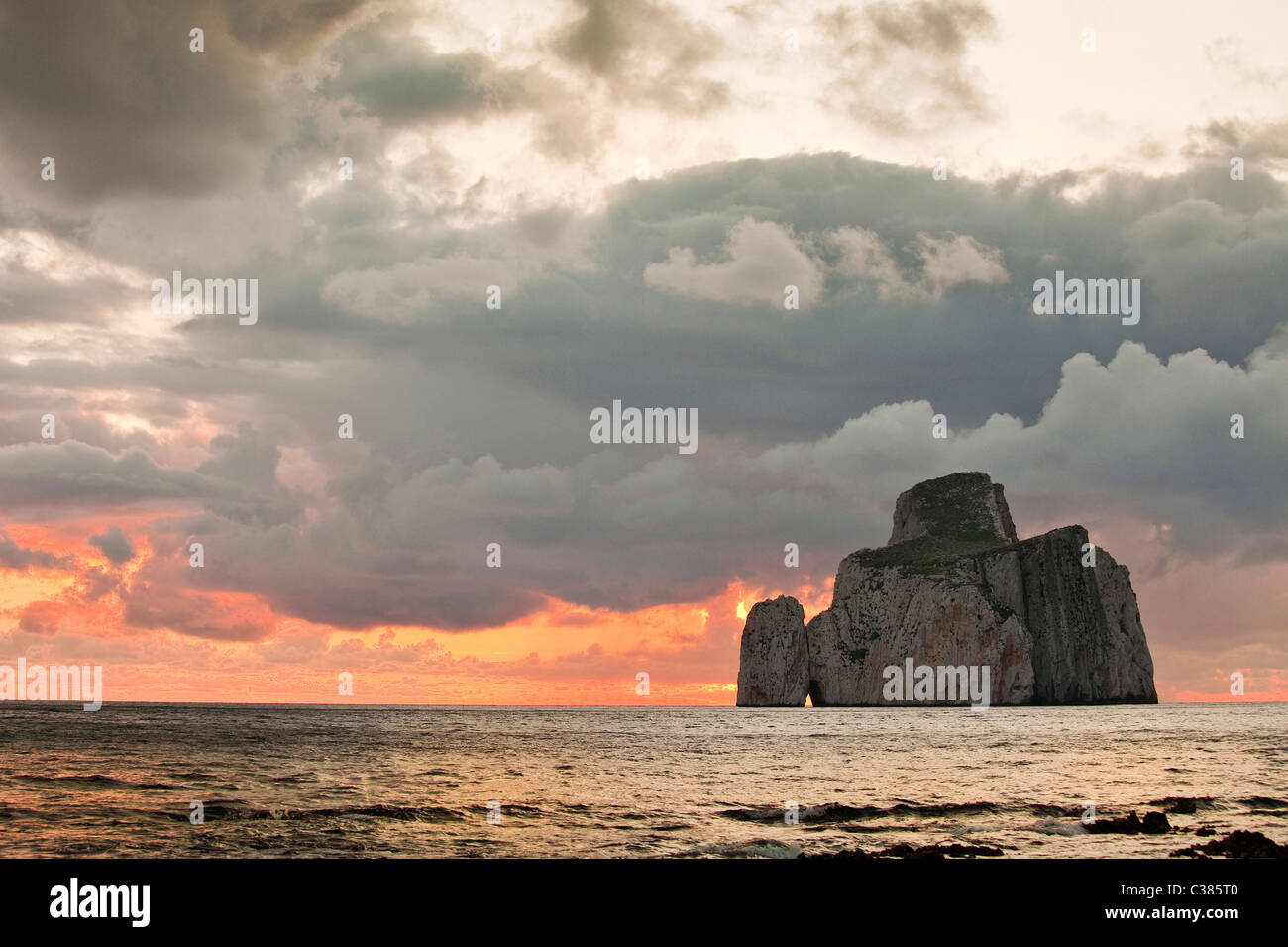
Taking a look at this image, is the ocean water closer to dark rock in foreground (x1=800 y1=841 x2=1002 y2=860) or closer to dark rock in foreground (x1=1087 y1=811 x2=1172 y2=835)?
dark rock in foreground (x1=1087 y1=811 x2=1172 y2=835)

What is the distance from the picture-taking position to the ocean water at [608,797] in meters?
29.8

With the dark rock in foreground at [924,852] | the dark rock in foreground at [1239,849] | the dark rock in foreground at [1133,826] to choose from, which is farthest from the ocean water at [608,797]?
the dark rock in foreground at [924,852]

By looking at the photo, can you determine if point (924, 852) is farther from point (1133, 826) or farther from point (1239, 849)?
point (1133, 826)

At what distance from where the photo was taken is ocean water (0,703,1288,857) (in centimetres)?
2980

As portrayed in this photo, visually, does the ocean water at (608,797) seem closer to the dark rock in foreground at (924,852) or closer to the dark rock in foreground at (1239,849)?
the dark rock in foreground at (1239,849)

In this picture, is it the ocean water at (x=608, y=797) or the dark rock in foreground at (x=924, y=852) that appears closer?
the dark rock in foreground at (x=924, y=852)

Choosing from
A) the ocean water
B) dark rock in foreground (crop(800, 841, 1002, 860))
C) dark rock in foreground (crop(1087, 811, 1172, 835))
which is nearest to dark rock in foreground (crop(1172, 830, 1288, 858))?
the ocean water

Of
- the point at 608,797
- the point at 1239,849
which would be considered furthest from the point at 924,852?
the point at 608,797

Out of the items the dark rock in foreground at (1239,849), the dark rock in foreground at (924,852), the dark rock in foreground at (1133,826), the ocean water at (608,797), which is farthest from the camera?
the dark rock in foreground at (1133,826)

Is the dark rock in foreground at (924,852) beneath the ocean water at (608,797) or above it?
above

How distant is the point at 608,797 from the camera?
4266cm
